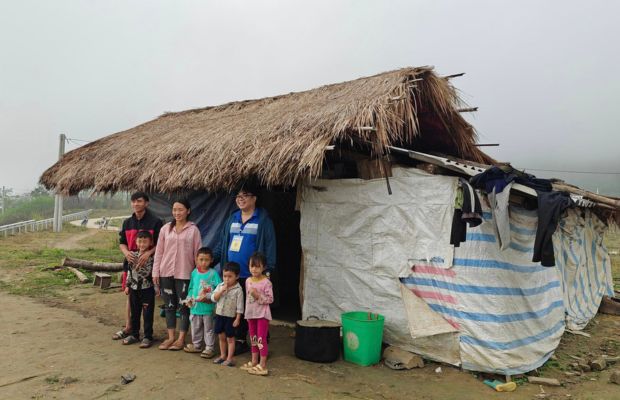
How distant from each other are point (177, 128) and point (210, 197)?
2411 mm

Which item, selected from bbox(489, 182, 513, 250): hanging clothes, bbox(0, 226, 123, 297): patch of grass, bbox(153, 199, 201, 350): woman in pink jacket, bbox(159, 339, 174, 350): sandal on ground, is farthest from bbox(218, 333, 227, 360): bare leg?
bbox(0, 226, 123, 297): patch of grass

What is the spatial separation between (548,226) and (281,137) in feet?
9.59

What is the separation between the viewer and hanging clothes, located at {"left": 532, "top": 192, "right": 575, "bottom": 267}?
3.61 metres

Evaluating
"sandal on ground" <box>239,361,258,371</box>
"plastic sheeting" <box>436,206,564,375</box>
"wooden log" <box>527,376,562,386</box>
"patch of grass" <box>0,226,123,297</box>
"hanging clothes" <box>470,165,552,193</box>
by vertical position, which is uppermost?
"hanging clothes" <box>470,165,552,193</box>

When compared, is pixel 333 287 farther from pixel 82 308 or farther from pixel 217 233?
pixel 82 308

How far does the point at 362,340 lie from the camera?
4.27 meters

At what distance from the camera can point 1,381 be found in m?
3.68

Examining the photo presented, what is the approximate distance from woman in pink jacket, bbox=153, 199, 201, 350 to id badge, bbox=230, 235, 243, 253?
1.35 feet

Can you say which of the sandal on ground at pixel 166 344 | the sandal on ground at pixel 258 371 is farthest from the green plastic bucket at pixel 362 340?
the sandal on ground at pixel 166 344

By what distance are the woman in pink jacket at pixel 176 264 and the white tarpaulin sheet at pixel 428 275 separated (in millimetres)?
1408

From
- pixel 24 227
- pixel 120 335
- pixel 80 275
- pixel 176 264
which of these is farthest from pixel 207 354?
pixel 24 227

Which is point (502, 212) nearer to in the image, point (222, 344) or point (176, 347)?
point (222, 344)

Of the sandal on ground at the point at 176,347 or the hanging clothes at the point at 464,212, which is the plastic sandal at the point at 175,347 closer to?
the sandal on ground at the point at 176,347

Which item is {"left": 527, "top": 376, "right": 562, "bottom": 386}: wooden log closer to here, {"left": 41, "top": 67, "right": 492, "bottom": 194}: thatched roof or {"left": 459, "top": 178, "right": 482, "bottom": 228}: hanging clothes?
{"left": 459, "top": 178, "right": 482, "bottom": 228}: hanging clothes
